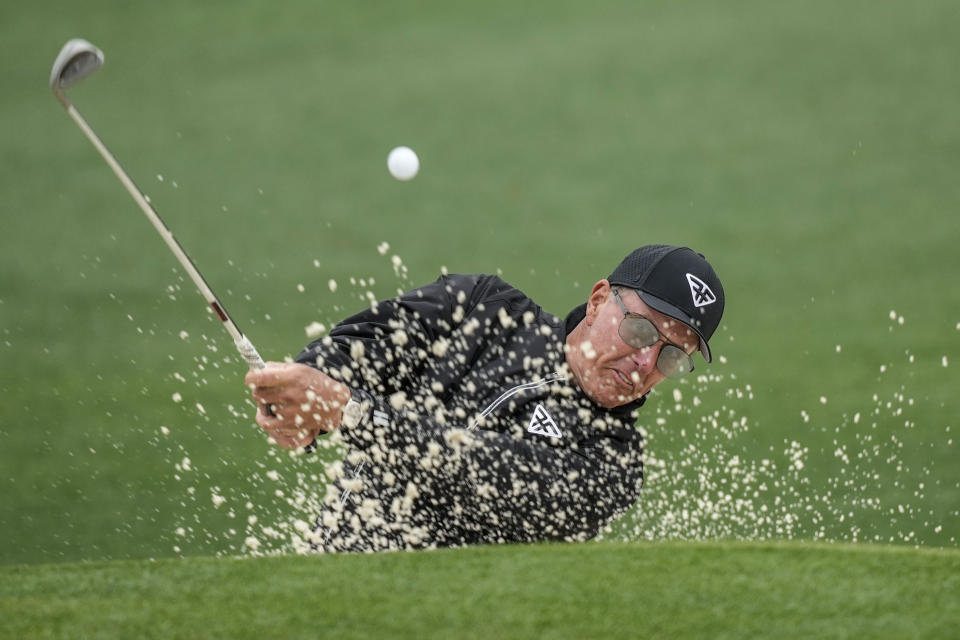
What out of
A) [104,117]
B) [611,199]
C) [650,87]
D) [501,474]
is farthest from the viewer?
[650,87]

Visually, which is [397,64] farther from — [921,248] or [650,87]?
[921,248]

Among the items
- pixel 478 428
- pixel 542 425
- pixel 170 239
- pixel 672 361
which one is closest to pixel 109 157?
pixel 170 239

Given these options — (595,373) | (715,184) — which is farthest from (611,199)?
(595,373)

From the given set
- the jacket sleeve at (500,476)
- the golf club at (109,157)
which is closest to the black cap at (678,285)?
the jacket sleeve at (500,476)

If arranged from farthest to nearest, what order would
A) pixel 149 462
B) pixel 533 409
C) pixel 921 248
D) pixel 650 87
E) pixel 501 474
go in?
pixel 650 87 → pixel 921 248 → pixel 149 462 → pixel 533 409 → pixel 501 474

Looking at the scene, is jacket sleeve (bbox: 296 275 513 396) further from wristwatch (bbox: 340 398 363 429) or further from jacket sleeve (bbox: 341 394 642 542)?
wristwatch (bbox: 340 398 363 429)

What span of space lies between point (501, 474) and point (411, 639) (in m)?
0.84

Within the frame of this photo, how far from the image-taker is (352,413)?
8.54 feet

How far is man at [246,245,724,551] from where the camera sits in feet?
9.64

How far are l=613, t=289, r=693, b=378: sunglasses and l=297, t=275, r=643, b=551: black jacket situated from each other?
0.16 m

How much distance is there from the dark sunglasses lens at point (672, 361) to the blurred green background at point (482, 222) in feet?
3.74

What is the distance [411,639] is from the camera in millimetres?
2057

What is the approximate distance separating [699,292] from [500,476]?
2.36ft

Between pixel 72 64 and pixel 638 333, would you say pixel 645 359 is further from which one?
pixel 72 64
